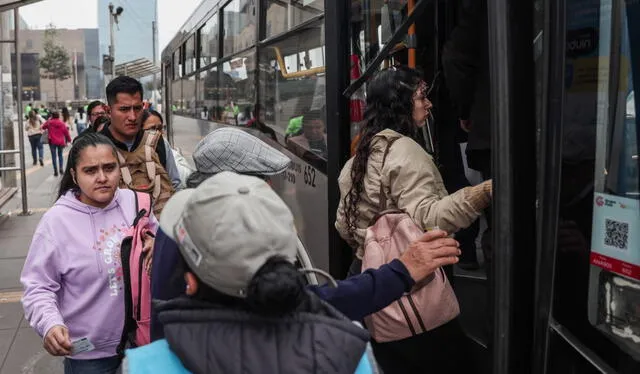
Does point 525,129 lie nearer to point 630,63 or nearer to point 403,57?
point 630,63

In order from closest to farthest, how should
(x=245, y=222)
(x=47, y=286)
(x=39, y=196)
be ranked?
(x=245, y=222), (x=47, y=286), (x=39, y=196)

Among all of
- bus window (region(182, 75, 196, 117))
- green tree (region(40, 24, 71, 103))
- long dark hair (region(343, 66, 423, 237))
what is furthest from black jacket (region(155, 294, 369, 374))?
green tree (region(40, 24, 71, 103))

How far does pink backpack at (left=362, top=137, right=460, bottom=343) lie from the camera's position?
257 centimetres

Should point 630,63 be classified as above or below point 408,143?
above

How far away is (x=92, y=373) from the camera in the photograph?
109 inches

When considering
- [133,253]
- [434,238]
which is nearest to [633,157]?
[434,238]

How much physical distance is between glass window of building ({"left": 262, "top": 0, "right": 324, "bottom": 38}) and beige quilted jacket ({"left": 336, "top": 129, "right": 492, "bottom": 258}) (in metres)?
1.80

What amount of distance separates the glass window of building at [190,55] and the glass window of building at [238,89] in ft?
10.9

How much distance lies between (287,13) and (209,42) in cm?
494

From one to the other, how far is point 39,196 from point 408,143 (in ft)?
41.3

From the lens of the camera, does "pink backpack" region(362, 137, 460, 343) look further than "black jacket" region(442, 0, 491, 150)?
No

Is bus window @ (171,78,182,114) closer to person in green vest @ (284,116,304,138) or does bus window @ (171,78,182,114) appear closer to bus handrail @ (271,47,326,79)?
bus handrail @ (271,47,326,79)

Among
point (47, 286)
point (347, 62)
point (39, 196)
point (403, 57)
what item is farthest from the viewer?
point (39, 196)

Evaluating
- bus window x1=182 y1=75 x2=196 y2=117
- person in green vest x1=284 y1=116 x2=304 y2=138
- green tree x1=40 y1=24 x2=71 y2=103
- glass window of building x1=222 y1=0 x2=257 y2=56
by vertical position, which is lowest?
person in green vest x1=284 y1=116 x2=304 y2=138
